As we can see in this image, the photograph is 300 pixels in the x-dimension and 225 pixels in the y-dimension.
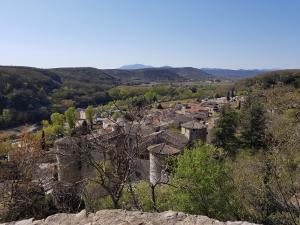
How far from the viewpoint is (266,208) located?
18.8 metres

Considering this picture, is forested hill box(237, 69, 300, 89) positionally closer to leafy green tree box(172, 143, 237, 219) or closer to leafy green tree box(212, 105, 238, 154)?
leafy green tree box(212, 105, 238, 154)

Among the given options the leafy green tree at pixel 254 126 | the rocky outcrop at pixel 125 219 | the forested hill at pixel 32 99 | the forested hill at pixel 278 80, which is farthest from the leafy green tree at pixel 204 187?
the forested hill at pixel 32 99

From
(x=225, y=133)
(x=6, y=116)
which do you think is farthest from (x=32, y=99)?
(x=225, y=133)

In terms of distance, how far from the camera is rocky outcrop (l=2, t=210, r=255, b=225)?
656 centimetres

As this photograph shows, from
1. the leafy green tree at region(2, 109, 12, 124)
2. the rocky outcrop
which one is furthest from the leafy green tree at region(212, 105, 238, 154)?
the leafy green tree at region(2, 109, 12, 124)

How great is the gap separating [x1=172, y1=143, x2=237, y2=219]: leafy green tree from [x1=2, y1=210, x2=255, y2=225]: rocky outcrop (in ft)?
30.9

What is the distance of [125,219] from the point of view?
672 centimetres

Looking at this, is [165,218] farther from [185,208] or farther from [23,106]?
[23,106]

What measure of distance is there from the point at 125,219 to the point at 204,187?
1169 centimetres

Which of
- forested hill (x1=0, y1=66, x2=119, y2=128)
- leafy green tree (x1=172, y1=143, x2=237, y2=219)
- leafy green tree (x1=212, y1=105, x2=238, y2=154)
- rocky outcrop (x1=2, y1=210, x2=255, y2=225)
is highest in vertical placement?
rocky outcrop (x1=2, y1=210, x2=255, y2=225)

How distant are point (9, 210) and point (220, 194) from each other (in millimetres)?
9698

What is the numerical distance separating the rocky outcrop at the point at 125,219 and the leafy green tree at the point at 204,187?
942 centimetres

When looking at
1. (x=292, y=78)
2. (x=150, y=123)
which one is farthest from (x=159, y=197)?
(x=292, y=78)

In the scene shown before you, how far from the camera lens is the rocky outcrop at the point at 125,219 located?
6.56m
